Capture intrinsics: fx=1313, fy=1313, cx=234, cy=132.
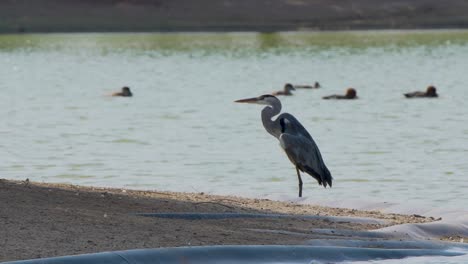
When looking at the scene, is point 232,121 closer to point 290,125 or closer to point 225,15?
point 290,125

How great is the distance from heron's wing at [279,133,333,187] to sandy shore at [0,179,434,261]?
1.24 meters

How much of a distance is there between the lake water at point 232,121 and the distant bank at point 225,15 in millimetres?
14628

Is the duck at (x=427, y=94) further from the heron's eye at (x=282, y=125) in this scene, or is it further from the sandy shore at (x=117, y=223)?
the sandy shore at (x=117, y=223)

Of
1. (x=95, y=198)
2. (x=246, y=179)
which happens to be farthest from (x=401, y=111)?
(x=95, y=198)

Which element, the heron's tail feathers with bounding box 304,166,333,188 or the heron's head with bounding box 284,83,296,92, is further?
the heron's head with bounding box 284,83,296,92

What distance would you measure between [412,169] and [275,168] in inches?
64.2

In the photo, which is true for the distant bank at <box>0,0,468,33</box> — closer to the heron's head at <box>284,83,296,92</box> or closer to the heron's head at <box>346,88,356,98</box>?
the heron's head at <box>284,83,296,92</box>

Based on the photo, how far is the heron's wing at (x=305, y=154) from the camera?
1191 cm

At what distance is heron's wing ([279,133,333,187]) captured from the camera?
39.1 feet

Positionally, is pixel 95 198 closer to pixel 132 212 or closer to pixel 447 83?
pixel 132 212

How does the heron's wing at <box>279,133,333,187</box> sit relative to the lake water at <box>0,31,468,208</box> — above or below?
below

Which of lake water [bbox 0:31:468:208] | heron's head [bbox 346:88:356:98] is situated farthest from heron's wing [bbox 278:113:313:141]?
heron's head [bbox 346:88:356:98]

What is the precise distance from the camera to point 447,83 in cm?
3325

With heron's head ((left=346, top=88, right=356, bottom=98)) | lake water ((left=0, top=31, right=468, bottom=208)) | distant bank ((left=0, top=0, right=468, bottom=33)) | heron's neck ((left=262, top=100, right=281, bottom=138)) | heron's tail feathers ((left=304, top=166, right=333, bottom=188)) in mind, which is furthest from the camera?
distant bank ((left=0, top=0, right=468, bottom=33))
